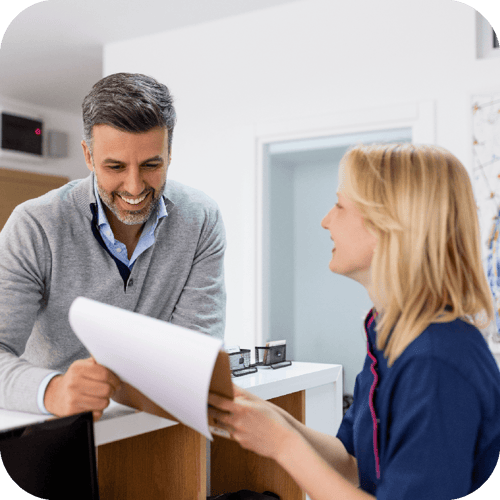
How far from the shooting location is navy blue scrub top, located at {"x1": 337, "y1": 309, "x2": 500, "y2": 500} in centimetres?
79

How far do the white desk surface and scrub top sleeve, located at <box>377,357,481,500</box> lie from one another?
0.44 metres

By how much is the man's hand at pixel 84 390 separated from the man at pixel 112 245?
9.7 inches

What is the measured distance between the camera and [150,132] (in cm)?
131

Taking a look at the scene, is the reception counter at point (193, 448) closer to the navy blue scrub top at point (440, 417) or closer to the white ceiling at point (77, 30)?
the navy blue scrub top at point (440, 417)

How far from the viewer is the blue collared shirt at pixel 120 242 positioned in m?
1.37

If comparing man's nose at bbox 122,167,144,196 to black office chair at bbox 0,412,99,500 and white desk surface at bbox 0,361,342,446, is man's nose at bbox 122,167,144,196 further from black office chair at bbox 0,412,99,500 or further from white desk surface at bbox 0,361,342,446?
black office chair at bbox 0,412,99,500

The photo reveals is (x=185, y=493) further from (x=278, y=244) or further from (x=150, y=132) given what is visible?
(x=278, y=244)

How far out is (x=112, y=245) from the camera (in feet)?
4.53

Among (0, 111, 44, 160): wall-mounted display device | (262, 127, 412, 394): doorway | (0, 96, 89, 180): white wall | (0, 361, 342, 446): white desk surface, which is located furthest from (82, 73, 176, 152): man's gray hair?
(0, 96, 89, 180): white wall

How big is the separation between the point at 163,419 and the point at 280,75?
2.55 m

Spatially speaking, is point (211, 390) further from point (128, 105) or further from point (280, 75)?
point (280, 75)

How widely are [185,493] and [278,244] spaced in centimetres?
329

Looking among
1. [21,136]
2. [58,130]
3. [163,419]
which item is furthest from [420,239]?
[58,130]

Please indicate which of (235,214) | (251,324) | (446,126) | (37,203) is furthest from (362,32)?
(37,203)
